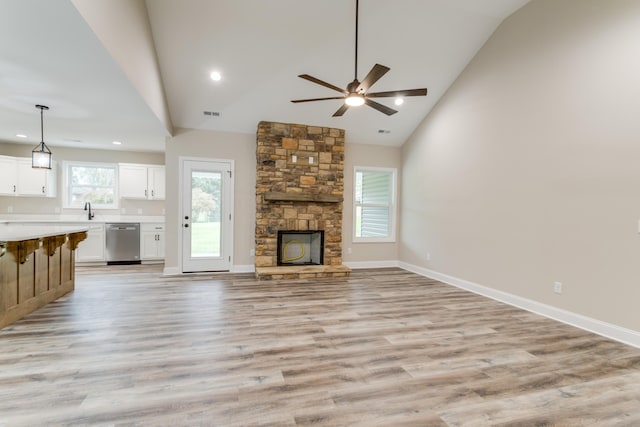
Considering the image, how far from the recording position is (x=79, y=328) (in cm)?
302

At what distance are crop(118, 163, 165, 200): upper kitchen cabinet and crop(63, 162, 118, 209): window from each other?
361 mm

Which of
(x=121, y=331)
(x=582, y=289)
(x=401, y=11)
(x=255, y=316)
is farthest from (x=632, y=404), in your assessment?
(x=401, y=11)

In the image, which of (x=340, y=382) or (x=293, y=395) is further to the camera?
(x=340, y=382)

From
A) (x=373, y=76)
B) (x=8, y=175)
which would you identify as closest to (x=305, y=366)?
(x=373, y=76)

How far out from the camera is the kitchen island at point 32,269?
3.00 meters

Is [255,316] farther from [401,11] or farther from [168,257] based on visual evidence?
A: [401,11]

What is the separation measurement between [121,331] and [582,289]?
16.0 ft

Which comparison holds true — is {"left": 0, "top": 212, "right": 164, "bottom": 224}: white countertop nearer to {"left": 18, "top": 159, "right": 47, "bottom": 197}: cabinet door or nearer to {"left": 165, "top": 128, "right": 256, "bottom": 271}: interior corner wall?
{"left": 18, "top": 159, "right": 47, "bottom": 197}: cabinet door

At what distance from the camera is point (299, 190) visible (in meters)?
5.70

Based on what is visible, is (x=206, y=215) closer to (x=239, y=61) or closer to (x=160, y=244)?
(x=160, y=244)

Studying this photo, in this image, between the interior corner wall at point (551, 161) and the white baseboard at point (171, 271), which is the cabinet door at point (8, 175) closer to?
the white baseboard at point (171, 271)

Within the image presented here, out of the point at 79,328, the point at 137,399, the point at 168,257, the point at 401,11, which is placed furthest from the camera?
the point at 168,257

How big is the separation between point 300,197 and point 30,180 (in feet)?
18.5

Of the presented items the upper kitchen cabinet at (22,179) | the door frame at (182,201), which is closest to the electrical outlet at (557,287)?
the door frame at (182,201)
